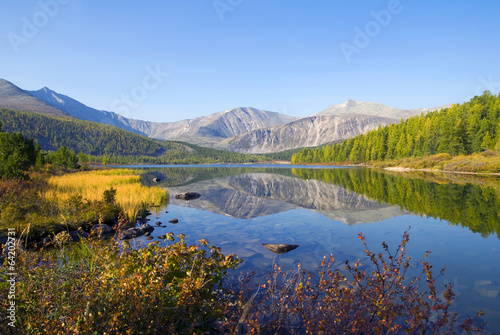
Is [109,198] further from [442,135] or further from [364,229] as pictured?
[442,135]

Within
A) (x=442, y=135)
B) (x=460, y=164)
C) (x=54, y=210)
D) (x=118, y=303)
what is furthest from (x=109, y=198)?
(x=442, y=135)

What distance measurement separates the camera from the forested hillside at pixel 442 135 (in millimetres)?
88750

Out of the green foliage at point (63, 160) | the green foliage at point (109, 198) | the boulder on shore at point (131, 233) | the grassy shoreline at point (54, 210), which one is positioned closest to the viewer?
the grassy shoreline at point (54, 210)

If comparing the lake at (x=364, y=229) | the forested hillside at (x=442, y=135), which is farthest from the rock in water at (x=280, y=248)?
the forested hillside at (x=442, y=135)

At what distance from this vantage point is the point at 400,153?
113688mm

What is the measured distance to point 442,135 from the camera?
95125 mm

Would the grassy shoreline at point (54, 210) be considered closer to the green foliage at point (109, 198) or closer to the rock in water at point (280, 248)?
the green foliage at point (109, 198)

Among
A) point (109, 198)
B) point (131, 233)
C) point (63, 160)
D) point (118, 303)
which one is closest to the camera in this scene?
point (118, 303)

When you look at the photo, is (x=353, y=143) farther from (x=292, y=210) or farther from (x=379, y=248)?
Answer: (x=379, y=248)

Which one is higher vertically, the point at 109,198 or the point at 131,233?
the point at 109,198

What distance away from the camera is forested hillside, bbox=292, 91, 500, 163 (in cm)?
8875

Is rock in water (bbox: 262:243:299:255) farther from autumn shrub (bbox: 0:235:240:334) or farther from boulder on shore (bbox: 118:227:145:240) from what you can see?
boulder on shore (bbox: 118:227:145:240)

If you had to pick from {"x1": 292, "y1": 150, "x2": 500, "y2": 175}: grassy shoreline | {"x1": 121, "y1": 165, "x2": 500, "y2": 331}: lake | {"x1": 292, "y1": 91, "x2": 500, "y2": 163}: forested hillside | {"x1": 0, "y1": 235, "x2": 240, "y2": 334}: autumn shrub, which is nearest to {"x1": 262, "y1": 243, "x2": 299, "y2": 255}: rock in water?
{"x1": 121, "y1": 165, "x2": 500, "y2": 331}: lake

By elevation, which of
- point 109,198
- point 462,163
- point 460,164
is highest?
point 462,163
